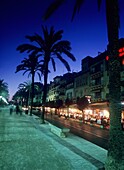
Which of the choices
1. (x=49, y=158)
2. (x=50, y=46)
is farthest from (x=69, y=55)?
(x=49, y=158)

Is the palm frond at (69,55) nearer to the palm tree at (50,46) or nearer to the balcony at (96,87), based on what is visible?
the palm tree at (50,46)

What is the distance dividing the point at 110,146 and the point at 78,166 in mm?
1672

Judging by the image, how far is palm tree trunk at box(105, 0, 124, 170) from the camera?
823cm

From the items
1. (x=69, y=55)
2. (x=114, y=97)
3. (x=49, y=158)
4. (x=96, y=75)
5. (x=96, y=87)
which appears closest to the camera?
(x=114, y=97)

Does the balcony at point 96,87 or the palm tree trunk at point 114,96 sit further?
the balcony at point 96,87

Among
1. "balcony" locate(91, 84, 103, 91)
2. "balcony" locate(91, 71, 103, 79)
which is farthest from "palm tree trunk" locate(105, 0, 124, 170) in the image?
"balcony" locate(91, 71, 103, 79)

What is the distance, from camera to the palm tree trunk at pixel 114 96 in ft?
Result: 27.0

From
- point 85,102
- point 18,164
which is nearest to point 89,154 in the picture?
point 18,164

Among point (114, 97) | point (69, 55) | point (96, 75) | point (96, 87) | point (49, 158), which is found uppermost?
point (96, 75)

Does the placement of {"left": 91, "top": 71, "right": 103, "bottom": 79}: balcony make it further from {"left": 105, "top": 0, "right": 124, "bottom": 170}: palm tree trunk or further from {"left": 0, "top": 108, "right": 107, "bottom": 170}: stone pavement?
{"left": 105, "top": 0, "right": 124, "bottom": 170}: palm tree trunk

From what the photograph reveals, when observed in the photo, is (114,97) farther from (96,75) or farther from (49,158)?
(96,75)

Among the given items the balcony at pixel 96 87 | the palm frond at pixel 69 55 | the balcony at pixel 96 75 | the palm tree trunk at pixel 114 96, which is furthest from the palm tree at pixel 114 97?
the balcony at pixel 96 75

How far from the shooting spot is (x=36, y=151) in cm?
1155

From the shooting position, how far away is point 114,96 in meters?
8.54
